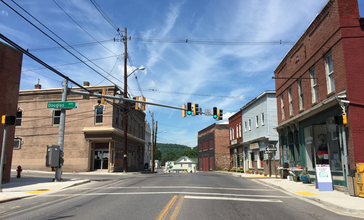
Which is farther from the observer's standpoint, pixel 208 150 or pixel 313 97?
pixel 208 150

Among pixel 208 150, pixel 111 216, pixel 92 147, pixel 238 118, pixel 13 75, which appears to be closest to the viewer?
pixel 111 216

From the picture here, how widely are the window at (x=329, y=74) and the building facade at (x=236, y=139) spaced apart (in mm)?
23715

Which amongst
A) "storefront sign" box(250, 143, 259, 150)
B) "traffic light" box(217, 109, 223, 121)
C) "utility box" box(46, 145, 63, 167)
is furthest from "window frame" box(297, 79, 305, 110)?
"utility box" box(46, 145, 63, 167)

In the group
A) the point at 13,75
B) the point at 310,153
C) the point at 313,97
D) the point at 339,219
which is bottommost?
the point at 339,219

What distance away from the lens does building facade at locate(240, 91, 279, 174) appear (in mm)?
30531

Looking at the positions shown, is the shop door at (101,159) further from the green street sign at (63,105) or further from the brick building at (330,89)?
the brick building at (330,89)

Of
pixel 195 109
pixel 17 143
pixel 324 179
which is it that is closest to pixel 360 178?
pixel 324 179

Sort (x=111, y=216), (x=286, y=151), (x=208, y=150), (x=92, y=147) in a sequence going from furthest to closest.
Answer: (x=208, y=150) → (x=92, y=147) → (x=286, y=151) → (x=111, y=216)

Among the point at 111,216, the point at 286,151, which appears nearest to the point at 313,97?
the point at 286,151

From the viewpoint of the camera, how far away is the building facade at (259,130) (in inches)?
1202

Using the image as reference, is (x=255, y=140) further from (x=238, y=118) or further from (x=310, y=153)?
(x=310, y=153)

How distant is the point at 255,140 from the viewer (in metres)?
33.5

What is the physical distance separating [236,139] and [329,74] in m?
27.4

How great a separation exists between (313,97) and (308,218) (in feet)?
37.9
